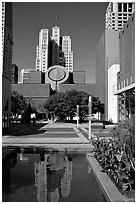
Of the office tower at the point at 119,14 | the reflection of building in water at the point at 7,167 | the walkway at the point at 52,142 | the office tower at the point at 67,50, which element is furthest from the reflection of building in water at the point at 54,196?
the office tower at the point at 67,50

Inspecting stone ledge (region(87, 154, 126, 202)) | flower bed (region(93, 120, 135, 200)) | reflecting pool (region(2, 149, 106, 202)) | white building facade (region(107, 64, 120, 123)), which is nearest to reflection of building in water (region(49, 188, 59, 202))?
reflecting pool (region(2, 149, 106, 202))

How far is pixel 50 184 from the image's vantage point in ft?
22.1

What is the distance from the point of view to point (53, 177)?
7496 millimetres

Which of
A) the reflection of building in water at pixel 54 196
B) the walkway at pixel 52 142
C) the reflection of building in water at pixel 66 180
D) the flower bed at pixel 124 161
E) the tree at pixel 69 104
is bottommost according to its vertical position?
the reflection of building in water at pixel 66 180

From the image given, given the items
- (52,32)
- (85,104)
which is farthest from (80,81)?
(85,104)

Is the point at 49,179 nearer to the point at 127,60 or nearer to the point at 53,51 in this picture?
the point at 127,60

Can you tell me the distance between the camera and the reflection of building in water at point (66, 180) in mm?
6037

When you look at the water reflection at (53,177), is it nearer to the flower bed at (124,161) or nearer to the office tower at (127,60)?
the flower bed at (124,161)

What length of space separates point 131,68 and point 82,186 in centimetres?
3572

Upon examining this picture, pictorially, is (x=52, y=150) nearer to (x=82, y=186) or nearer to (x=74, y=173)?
(x=74, y=173)

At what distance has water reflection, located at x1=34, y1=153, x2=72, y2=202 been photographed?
589cm

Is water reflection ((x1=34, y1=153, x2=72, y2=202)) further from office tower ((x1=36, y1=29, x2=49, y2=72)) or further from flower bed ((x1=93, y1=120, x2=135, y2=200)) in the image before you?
office tower ((x1=36, y1=29, x2=49, y2=72))

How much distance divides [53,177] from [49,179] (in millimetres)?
262

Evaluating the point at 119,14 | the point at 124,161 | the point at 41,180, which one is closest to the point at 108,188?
the point at 124,161
